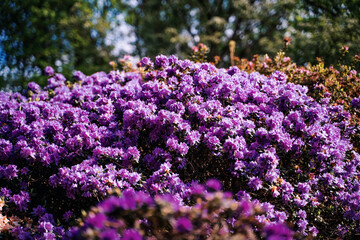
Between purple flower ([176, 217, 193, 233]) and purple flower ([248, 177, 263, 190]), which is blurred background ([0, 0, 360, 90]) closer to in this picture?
purple flower ([248, 177, 263, 190])

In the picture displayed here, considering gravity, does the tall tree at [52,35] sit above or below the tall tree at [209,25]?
below

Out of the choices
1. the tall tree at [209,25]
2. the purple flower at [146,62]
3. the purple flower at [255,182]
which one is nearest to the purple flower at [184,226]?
the purple flower at [255,182]

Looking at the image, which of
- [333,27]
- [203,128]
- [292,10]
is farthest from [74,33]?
[203,128]

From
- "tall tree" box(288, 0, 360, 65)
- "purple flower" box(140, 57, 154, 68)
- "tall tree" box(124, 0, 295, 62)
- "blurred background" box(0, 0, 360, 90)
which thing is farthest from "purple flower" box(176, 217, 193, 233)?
"tall tree" box(124, 0, 295, 62)

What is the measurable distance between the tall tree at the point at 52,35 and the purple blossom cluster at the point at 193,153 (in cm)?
812

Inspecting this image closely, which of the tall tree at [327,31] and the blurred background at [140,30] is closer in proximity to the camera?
the tall tree at [327,31]

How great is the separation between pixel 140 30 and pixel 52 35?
4624mm

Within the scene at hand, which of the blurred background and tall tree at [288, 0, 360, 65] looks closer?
tall tree at [288, 0, 360, 65]

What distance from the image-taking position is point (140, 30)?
1675cm

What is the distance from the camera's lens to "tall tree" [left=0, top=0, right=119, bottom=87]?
12609 mm

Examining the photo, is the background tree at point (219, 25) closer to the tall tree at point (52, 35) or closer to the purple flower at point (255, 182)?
the tall tree at point (52, 35)

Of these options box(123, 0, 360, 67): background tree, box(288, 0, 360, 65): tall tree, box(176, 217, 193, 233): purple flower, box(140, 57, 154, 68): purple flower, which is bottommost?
box(176, 217, 193, 233): purple flower

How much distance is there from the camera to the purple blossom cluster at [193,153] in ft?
10.2

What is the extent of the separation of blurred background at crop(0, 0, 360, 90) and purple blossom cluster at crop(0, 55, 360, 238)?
25.9 ft
